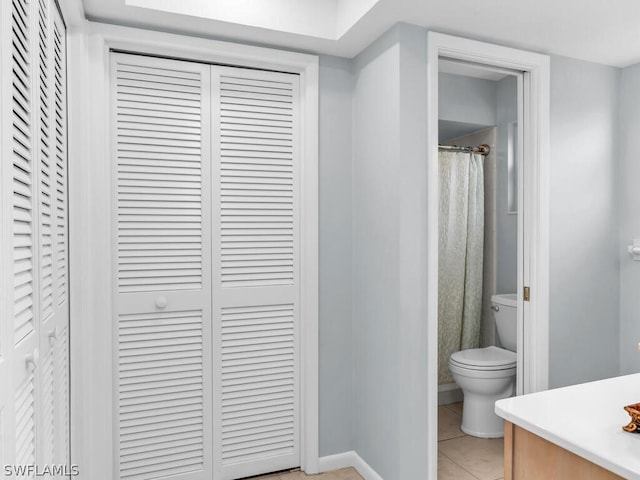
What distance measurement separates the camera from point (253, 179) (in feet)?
7.89

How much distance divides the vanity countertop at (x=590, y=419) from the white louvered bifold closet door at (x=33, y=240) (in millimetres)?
1256

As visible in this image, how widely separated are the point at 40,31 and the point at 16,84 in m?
0.39

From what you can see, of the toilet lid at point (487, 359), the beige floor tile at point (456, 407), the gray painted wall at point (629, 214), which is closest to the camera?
the gray painted wall at point (629, 214)

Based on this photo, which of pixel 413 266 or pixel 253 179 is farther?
pixel 253 179

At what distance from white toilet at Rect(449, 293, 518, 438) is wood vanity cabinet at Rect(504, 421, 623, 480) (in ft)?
5.44

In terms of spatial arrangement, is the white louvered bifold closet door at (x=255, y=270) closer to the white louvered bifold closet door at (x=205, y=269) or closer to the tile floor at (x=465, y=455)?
the white louvered bifold closet door at (x=205, y=269)

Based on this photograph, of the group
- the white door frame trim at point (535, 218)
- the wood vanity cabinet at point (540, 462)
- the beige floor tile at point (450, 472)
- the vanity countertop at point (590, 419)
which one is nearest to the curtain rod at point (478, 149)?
the white door frame trim at point (535, 218)

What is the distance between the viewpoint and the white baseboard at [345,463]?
2.46m

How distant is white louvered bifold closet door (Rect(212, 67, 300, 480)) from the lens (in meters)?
2.35

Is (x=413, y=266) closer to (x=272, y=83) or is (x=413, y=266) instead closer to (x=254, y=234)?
(x=254, y=234)

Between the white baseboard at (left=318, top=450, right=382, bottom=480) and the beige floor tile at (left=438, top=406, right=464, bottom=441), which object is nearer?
the white baseboard at (left=318, top=450, right=382, bottom=480)

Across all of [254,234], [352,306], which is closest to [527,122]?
[352,306]

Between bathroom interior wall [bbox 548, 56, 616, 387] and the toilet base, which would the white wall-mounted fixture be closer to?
bathroom interior wall [bbox 548, 56, 616, 387]

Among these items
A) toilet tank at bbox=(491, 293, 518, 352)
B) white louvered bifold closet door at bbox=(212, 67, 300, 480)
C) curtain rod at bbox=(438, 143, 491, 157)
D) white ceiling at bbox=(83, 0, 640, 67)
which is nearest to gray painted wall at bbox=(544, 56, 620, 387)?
white ceiling at bbox=(83, 0, 640, 67)
